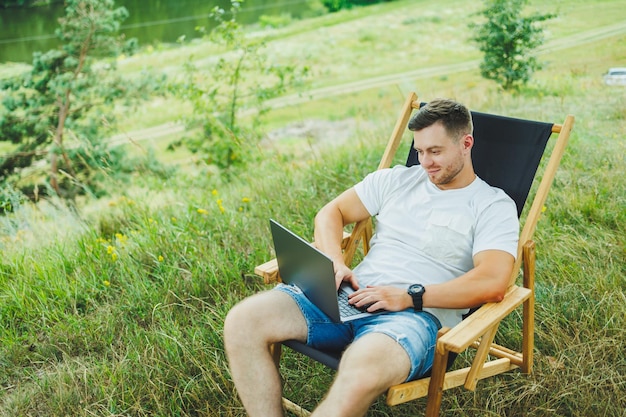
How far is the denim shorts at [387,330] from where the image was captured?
6.77 ft

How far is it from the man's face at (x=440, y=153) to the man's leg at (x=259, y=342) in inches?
28.2

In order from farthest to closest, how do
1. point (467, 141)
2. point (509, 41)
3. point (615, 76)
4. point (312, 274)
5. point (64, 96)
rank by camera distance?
point (64, 96) → point (509, 41) → point (615, 76) → point (467, 141) → point (312, 274)

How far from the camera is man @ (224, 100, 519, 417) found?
201 centimetres

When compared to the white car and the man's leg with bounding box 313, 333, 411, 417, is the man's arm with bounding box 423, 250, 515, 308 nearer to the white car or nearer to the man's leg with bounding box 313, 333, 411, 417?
the man's leg with bounding box 313, 333, 411, 417

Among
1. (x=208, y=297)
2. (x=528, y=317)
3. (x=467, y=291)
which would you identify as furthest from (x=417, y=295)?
(x=208, y=297)

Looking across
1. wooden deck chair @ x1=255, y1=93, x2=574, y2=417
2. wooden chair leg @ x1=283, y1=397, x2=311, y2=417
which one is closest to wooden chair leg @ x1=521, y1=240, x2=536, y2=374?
wooden deck chair @ x1=255, y1=93, x2=574, y2=417

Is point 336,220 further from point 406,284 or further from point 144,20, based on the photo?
point 144,20

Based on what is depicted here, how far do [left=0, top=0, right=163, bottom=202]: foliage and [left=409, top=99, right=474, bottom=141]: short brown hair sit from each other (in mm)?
7886

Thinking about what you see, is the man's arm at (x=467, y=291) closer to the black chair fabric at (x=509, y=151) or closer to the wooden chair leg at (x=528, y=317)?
the wooden chair leg at (x=528, y=317)

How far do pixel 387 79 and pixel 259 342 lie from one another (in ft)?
42.9

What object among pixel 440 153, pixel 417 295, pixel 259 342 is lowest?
pixel 259 342

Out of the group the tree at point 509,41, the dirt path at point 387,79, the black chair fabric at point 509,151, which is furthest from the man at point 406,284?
the dirt path at point 387,79

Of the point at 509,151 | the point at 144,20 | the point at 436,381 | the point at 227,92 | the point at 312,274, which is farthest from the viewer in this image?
the point at 144,20

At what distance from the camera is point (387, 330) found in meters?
2.08
